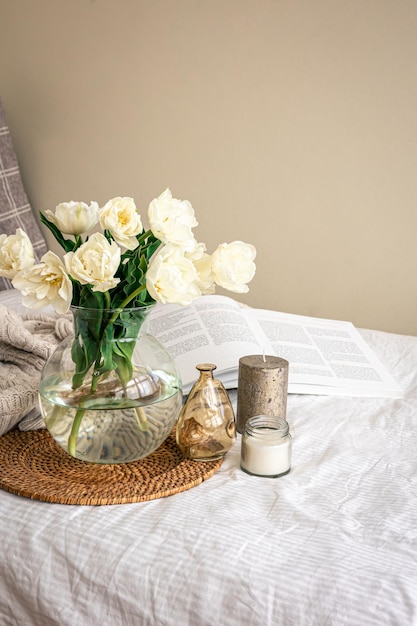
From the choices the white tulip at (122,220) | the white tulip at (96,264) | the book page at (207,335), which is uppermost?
the white tulip at (122,220)

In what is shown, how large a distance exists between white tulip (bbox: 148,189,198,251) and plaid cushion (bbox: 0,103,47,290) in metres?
1.46

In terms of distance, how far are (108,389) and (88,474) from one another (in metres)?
0.13

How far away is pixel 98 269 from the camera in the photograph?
2.45 ft

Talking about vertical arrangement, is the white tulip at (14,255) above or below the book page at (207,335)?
above

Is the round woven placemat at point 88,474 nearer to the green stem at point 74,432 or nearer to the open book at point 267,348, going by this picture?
the green stem at point 74,432

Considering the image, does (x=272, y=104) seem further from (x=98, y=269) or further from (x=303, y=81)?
(x=98, y=269)

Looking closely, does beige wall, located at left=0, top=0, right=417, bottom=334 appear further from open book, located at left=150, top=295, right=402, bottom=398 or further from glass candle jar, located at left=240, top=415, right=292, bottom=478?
glass candle jar, located at left=240, top=415, right=292, bottom=478

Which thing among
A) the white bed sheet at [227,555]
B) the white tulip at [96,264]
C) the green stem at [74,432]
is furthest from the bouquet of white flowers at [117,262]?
the white bed sheet at [227,555]

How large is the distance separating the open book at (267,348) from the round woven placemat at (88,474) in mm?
204

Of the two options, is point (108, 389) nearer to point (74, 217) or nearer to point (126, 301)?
point (126, 301)

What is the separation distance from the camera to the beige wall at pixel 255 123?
2.01m

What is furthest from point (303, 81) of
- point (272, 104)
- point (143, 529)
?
point (143, 529)

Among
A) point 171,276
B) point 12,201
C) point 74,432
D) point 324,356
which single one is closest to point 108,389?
point 74,432

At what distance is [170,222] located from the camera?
0.78 meters
